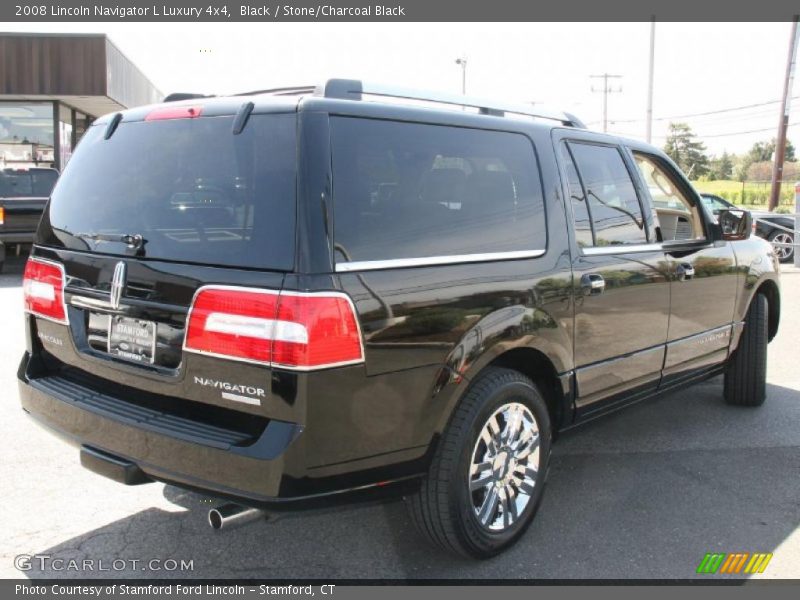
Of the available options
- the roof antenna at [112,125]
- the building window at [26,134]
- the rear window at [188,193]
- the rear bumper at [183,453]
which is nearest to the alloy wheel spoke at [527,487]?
the rear bumper at [183,453]

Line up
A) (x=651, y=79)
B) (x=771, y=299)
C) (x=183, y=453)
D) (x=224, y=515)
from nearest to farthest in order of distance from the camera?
(x=183, y=453) < (x=224, y=515) < (x=771, y=299) < (x=651, y=79)

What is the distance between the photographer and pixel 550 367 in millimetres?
3537

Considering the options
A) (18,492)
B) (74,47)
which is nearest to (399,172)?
(18,492)

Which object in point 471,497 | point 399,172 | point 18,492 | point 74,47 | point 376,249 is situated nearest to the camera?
point 376,249

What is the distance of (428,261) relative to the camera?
289 centimetres

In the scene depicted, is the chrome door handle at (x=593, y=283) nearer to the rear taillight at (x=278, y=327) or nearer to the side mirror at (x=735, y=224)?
the rear taillight at (x=278, y=327)

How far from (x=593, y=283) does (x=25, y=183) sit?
12629 mm

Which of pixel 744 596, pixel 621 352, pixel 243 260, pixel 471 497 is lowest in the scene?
pixel 744 596

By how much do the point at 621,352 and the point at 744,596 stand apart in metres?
1.33

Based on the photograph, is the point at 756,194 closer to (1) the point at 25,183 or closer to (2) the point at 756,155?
(1) the point at 25,183

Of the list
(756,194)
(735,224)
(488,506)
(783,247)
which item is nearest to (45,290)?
(488,506)

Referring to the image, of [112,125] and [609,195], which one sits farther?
[609,195]

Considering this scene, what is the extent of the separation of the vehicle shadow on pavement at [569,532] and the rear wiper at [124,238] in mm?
1101

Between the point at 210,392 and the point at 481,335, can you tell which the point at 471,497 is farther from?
the point at 210,392
